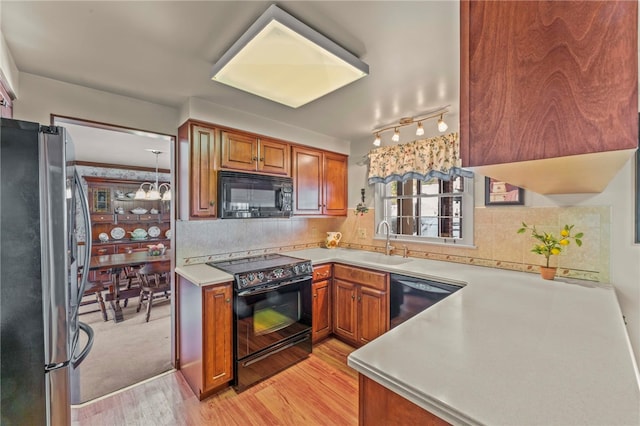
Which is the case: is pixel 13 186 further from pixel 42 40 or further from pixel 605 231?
pixel 605 231

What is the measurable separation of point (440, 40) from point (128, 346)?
155 inches

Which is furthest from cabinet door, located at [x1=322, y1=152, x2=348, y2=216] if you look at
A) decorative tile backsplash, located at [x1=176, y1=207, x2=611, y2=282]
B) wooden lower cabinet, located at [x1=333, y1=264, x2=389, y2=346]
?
wooden lower cabinet, located at [x1=333, y1=264, x2=389, y2=346]

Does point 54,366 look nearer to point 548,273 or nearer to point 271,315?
point 271,315

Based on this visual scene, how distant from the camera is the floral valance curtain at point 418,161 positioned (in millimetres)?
2611

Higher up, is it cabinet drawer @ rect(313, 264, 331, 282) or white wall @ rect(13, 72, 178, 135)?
white wall @ rect(13, 72, 178, 135)

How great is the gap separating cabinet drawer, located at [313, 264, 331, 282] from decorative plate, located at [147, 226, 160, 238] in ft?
18.0

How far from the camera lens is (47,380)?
1167mm

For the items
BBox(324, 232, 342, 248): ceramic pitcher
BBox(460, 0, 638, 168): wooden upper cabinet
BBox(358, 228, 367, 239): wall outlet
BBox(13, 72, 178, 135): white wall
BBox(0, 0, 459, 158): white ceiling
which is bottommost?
BBox(324, 232, 342, 248): ceramic pitcher

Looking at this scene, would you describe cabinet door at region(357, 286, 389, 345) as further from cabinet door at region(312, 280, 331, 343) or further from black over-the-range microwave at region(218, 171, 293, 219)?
black over-the-range microwave at region(218, 171, 293, 219)

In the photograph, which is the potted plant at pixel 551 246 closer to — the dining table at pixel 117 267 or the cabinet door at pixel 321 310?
the cabinet door at pixel 321 310

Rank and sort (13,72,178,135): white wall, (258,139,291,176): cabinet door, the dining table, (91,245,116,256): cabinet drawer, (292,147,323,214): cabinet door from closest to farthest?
1. (13,72,178,135): white wall
2. (258,139,291,176): cabinet door
3. (292,147,323,214): cabinet door
4. the dining table
5. (91,245,116,256): cabinet drawer

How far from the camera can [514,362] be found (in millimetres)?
843

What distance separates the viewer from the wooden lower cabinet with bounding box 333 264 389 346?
2.50 metres

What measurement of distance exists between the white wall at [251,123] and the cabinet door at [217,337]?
56.7 inches
